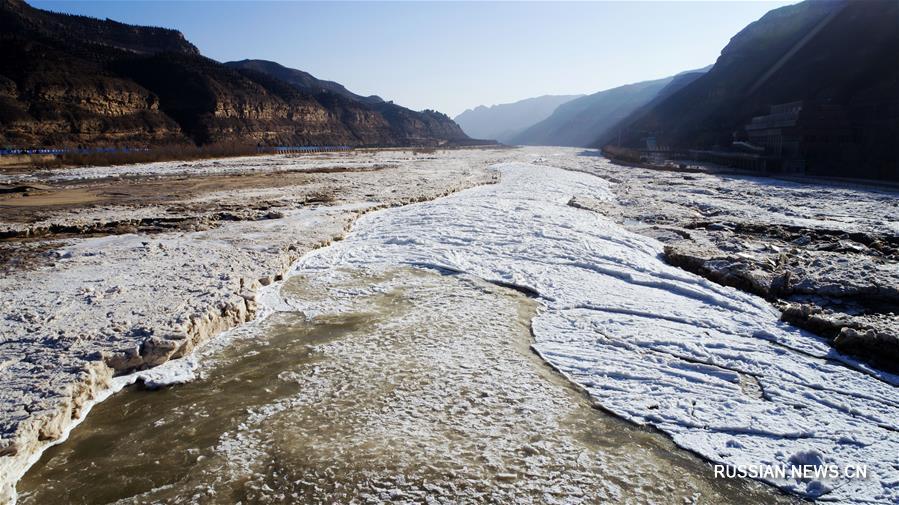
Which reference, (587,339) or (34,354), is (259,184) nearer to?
(34,354)

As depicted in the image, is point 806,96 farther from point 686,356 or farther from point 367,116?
point 367,116

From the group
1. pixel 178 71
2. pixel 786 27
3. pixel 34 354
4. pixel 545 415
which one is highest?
pixel 786 27

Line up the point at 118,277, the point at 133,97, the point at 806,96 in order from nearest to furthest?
the point at 118,277 < the point at 806,96 < the point at 133,97

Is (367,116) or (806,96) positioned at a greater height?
(367,116)

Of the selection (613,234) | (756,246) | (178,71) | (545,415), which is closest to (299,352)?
(545,415)

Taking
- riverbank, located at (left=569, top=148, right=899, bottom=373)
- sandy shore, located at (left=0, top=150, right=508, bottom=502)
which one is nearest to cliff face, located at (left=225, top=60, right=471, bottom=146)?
sandy shore, located at (left=0, top=150, right=508, bottom=502)

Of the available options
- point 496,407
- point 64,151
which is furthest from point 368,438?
point 64,151

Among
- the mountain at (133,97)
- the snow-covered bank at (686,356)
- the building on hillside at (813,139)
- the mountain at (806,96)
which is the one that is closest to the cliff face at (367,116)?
the mountain at (133,97)
